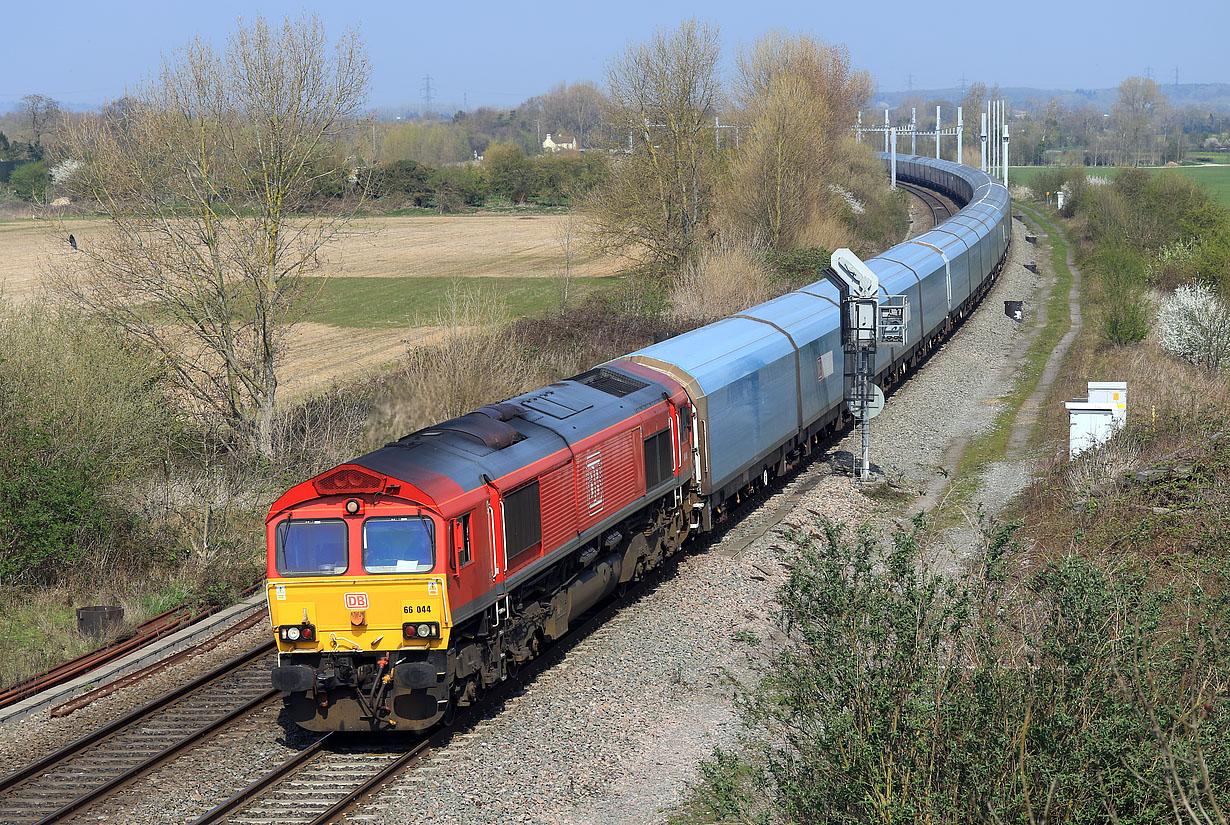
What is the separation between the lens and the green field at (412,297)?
4531 centimetres

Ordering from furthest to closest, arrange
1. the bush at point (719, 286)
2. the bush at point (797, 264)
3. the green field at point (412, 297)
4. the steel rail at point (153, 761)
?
1. the green field at point (412, 297)
2. the bush at point (797, 264)
3. the bush at point (719, 286)
4. the steel rail at point (153, 761)

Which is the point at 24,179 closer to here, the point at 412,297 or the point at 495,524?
the point at 412,297

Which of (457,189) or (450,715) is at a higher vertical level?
(457,189)

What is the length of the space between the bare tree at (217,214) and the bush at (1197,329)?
76.6 ft

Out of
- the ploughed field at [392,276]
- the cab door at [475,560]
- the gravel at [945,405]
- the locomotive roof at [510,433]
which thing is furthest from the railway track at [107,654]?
the gravel at [945,405]

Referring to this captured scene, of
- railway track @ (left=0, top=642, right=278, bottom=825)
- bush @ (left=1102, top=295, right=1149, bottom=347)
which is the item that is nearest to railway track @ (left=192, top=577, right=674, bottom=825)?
railway track @ (left=0, top=642, right=278, bottom=825)

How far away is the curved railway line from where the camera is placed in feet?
34.8

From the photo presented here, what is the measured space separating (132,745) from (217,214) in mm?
15043

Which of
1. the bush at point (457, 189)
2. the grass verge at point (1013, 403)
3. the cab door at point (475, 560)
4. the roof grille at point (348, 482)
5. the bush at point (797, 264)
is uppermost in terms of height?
the bush at point (457, 189)

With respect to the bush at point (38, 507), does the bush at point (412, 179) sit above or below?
above

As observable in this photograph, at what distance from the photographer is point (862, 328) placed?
21.9 meters

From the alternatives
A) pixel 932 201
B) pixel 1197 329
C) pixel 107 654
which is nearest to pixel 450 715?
pixel 107 654

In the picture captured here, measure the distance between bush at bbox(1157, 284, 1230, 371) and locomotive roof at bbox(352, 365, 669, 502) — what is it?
20713 mm

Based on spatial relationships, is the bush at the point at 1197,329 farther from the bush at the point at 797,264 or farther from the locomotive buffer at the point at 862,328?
the bush at the point at 797,264
